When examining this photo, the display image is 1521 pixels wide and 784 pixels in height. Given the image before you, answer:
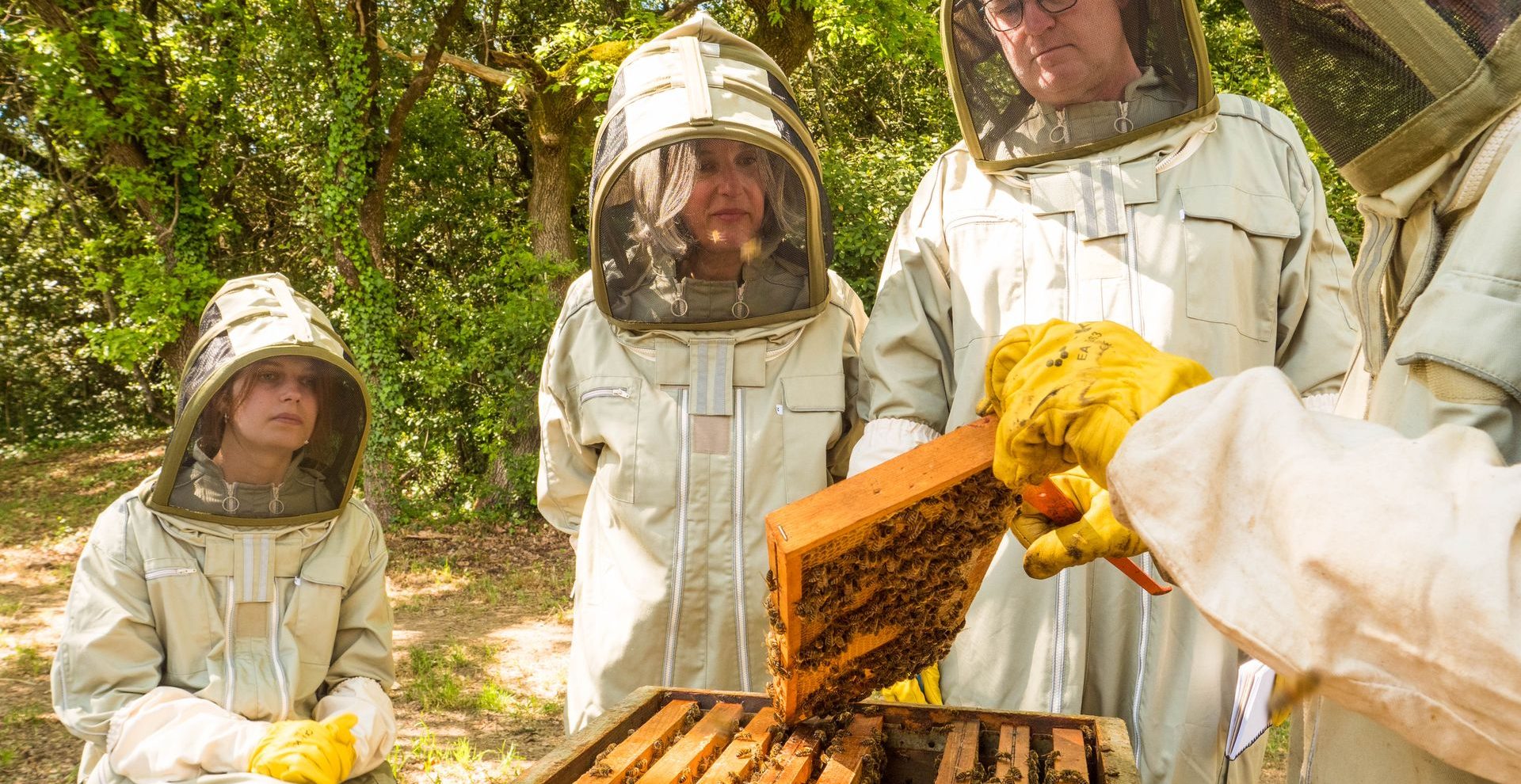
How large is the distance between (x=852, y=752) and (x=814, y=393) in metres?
1.16

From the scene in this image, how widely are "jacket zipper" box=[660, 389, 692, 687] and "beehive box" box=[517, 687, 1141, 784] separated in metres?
0.45

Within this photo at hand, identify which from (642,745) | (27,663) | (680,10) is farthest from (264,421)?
(680,10)

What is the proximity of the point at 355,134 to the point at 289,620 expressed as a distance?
8.40 metres

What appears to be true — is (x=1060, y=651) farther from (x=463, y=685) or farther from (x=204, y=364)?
(x=463, y=685)

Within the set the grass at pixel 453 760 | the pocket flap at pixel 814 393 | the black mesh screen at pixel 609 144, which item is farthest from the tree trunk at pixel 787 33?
the pocket flap at pixel 814 393

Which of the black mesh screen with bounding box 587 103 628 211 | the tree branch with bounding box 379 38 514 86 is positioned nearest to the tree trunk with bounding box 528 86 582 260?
the tree branch with bounding box 379 38 514 86

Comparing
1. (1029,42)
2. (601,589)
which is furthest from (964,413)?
(601,589)

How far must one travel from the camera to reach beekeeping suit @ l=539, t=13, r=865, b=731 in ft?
9.26

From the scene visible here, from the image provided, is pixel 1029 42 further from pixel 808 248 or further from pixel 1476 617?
pixel 1476 617

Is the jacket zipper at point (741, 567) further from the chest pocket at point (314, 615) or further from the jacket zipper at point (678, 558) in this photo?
the chest pocket at point (314, 615)

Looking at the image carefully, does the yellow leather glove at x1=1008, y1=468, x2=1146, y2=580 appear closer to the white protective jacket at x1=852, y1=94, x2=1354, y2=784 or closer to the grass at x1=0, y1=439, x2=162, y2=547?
the white protective jacket at x1=852, y1=94, x2=1354, y2=784

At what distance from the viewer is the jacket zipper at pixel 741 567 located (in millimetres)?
2812

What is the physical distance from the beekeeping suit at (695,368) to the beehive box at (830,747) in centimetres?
50

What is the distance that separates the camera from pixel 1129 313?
2.46 m
